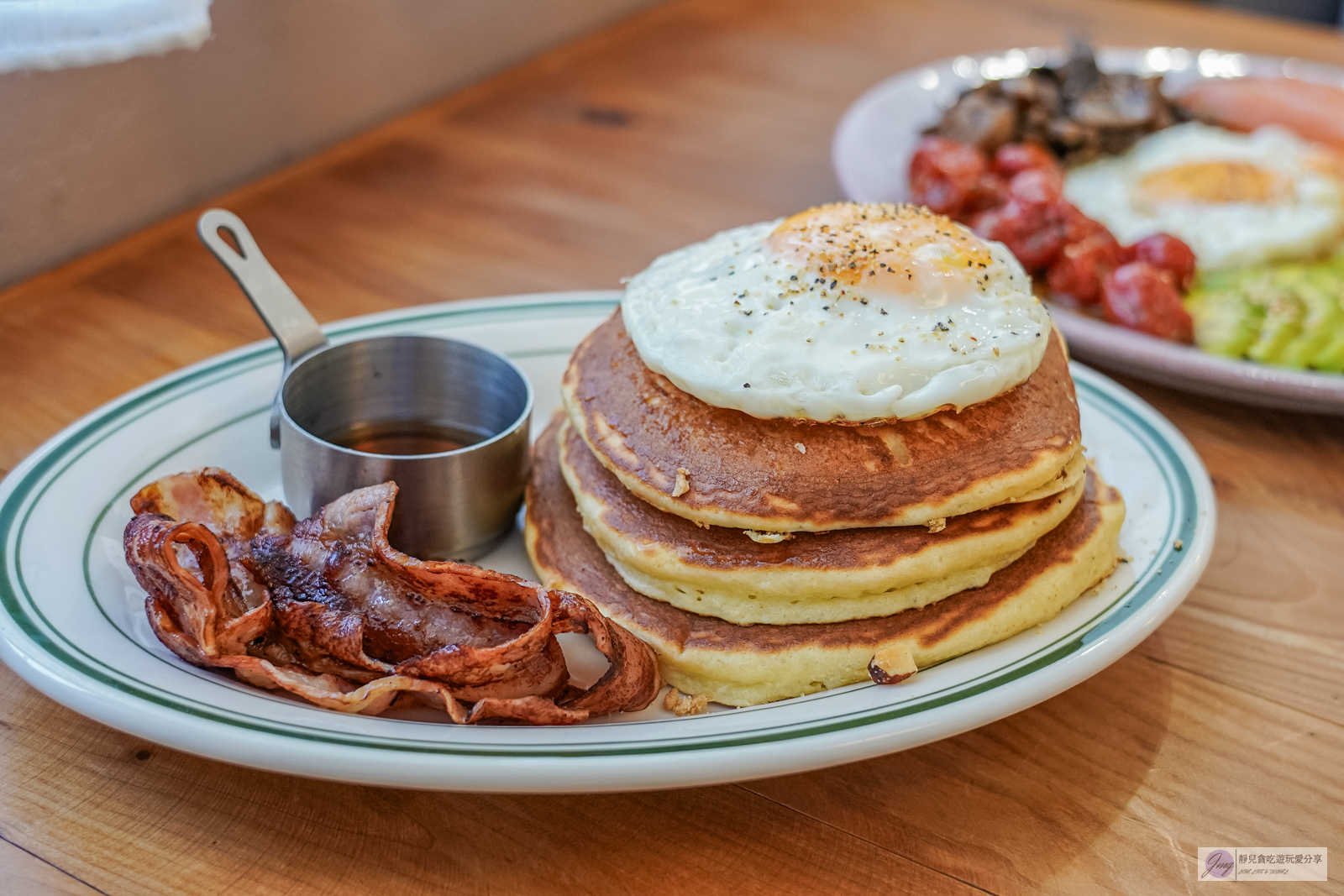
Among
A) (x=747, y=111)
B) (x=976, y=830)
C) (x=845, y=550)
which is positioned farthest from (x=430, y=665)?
(x=747, y=111)

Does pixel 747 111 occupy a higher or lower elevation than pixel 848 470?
lower

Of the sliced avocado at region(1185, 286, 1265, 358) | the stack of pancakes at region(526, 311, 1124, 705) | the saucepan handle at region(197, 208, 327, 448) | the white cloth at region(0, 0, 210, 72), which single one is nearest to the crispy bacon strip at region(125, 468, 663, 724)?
the stack of pancakes at region(526, 311, 1124, 705)

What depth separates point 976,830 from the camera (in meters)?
1.58

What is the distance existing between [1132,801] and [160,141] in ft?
9.66

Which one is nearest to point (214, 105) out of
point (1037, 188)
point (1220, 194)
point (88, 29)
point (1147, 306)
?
point (88, 29)

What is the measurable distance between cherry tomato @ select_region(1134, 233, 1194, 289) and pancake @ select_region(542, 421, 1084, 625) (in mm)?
1602

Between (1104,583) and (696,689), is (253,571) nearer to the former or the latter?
(696,689)

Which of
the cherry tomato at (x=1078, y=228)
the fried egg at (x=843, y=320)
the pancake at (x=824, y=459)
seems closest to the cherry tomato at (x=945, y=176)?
the cherry tomato at (x=1078, y=228)

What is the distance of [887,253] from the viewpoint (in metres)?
1.89

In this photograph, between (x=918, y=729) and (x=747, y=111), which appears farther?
(x=747, y=111)

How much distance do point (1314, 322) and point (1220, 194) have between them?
1.07 metres

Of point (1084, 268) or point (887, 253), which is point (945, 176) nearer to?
point (1084, 268)

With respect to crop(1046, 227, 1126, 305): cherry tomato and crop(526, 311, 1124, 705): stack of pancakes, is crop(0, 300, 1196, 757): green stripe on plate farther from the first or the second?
crop(1046, 227, 1126, 305): cherry tomato

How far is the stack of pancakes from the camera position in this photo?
1.68 metres
